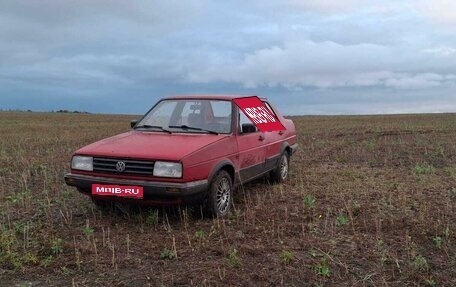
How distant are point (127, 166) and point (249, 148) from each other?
7.06ft

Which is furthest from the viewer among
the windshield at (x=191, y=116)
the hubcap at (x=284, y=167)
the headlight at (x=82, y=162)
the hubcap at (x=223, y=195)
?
the hubcap at (x=284, y=167)

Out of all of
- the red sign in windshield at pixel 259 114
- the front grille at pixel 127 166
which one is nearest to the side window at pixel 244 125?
the red sign in windshield at pixel 259 114

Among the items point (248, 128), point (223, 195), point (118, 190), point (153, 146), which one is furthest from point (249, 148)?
point (118, 190)

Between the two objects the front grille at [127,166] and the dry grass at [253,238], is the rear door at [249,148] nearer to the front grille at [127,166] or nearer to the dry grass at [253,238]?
the dry grass at [253,238]

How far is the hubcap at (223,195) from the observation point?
259 inches

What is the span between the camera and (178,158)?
229 inches

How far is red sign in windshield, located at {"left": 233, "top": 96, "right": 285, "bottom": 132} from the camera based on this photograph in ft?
25.8

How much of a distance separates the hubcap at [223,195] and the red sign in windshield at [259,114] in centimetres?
144

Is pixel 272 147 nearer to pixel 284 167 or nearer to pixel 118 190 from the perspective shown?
pixel 284 167

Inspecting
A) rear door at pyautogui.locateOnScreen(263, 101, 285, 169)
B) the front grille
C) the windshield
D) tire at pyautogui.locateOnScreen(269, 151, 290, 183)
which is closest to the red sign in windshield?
rear door at pyautogui.locateOnScreen(263, 101, 285, 169)

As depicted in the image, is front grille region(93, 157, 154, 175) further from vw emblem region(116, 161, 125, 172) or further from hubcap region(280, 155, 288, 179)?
hubcap region(280, 155, 288, 179)

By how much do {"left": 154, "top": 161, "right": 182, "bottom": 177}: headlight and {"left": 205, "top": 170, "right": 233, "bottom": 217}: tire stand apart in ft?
2.11

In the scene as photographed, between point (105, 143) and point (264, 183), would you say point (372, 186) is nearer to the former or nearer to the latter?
point (264, 183)

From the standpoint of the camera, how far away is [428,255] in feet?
16.9
